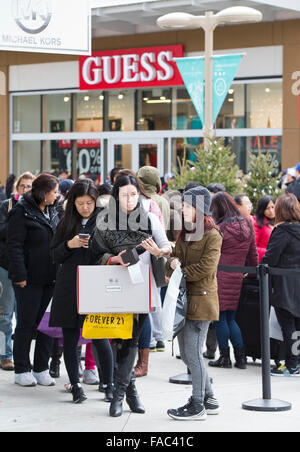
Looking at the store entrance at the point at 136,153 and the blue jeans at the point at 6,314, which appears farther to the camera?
the store entrance at the point at 136,153

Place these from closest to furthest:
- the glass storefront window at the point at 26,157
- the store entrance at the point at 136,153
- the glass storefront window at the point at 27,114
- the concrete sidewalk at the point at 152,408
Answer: the concrete sidewalk at the point at 152,408 → the store entrance at the point at 136,153 → the glass storefront window at the point at 27,114 → the glass storefront window at the point at 26,157

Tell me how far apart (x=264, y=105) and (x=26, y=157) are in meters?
9.12

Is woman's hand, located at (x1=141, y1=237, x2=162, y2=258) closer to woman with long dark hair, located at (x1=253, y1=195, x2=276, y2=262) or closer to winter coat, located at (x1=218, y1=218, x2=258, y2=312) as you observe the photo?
winter coat, located at (x1=218, y1=218, x2=258, y2=312)

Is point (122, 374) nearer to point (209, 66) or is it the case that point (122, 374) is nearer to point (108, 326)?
point (108, 326)

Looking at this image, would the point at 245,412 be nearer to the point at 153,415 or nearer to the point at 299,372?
the point at 153,415

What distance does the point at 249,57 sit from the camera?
72.2 feet

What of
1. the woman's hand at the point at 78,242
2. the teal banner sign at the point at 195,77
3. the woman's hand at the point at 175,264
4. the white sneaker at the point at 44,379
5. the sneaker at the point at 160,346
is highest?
the teal banner sign at the point at 195,77

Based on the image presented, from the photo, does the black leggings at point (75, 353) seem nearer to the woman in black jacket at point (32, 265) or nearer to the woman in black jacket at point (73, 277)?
the woman in black jacket at point (73, 277)

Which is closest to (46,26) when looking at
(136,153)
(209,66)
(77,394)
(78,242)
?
(78,242)

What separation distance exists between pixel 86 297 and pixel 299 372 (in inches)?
108

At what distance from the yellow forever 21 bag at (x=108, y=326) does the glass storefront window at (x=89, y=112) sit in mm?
19595

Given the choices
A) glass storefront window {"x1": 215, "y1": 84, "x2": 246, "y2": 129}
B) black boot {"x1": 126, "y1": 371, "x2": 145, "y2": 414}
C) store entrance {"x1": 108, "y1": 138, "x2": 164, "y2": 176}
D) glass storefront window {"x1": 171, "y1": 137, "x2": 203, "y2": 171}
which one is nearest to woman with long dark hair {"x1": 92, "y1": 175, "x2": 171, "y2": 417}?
black boot {"x1": 126, "y1": 371, "x2": 145, "y2": 414}

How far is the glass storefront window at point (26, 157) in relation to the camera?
2750 centimetres

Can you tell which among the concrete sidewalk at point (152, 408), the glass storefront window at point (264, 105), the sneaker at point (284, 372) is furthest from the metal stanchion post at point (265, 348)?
the glass storefront window at point (264, 105)
